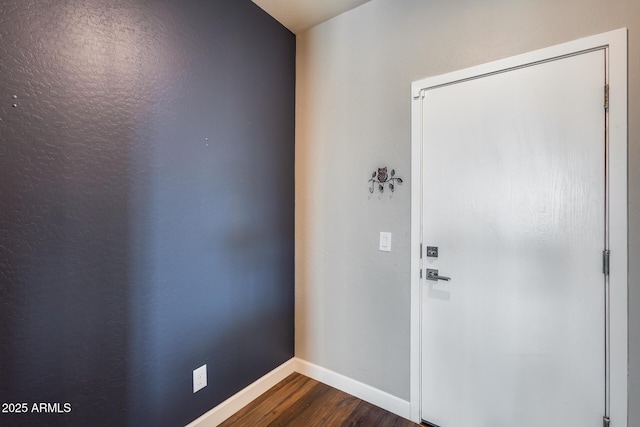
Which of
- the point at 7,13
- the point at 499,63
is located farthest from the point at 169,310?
the point at 499,63

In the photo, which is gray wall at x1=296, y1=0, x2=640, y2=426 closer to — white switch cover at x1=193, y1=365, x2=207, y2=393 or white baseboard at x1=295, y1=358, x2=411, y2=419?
white baseboard at x1=295, y1=358, x2=411, y2=419

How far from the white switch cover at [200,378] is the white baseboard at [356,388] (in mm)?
833

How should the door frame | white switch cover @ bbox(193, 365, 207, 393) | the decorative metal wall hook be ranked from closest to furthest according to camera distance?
the door frame
white switch cover @ bbox(193, 365, 207, 393)
the decorative metal wall hook

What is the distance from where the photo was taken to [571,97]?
1315mm

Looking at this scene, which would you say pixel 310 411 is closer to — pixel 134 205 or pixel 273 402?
pixel 273 402

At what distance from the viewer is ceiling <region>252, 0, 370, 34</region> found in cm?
193

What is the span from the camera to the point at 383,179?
1.86m

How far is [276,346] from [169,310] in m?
0.94

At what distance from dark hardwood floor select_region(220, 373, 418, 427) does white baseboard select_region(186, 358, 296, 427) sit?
30 millimetres

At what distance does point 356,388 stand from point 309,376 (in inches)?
16.3

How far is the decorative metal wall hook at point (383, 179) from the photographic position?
71.9 inches

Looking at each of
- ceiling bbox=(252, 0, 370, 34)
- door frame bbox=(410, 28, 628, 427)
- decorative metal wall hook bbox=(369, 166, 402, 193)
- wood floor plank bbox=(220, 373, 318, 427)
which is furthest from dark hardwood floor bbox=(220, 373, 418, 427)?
ceiling bbox=(252, 0, 370, 34)

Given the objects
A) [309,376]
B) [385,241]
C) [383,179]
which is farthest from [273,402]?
[383,179]

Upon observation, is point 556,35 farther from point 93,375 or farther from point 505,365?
point 93,375
